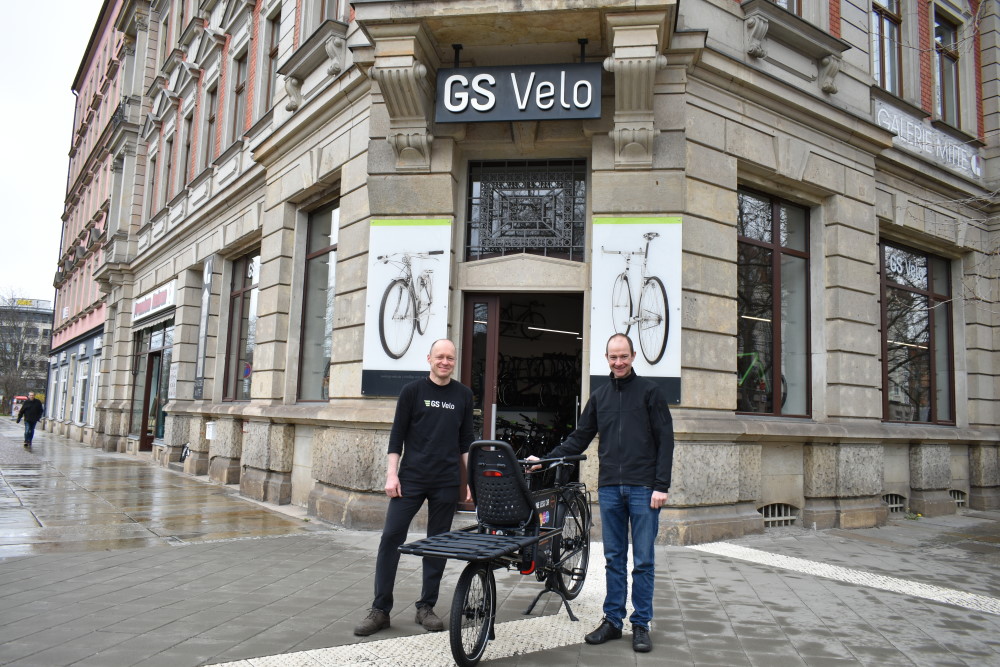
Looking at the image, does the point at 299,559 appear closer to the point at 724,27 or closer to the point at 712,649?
the point at 712,649

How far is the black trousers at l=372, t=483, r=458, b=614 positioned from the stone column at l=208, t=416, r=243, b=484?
29.1 feet

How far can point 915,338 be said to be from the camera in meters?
12.4

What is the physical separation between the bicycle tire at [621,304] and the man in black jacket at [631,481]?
343cm

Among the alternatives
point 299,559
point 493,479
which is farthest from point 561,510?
point 299,559

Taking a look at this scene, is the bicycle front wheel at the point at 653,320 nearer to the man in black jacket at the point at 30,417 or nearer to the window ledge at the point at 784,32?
the window ledge at the point at 784,32

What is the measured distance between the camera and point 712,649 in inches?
170

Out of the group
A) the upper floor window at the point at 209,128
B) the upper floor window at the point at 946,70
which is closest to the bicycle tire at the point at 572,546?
the upper floor window at the point at 946,70

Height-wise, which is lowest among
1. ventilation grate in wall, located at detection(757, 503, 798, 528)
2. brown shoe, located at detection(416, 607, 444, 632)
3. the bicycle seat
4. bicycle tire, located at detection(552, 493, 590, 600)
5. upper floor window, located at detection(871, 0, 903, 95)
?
brown shoe, located at detection(416, 607, 444, 632)

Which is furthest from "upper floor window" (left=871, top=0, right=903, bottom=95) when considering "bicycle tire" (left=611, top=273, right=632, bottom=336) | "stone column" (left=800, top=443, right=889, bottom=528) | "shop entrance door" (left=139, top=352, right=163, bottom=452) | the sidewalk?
"shop entrance door" (left=139, top=352, right=163, bottom=452)

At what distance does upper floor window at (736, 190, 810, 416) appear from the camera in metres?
9.41

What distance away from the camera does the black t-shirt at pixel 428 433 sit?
4.74 meters

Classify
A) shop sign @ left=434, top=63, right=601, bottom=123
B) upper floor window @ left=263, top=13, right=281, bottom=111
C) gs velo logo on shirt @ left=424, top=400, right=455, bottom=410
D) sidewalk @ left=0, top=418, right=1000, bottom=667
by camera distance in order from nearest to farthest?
sidewalk @ left=0, top=418, right=1000, bottom=667 < gs velo logo on shirt @ left=424, top=400, right=455, bottom=410 < shop sign @ left=434, top=63, right=601, bottom=123 < upper floor window @ left=263, top=13, right=281, bottom=111

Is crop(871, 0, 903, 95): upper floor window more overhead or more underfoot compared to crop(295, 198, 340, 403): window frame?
more overhead

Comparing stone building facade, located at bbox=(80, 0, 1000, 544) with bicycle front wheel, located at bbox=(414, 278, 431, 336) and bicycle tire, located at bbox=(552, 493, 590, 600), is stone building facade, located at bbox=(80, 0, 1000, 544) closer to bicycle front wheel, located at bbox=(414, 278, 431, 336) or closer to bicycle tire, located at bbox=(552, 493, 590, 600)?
bicycle front wheel, located at bbox=(414, 278, 431, 336)
